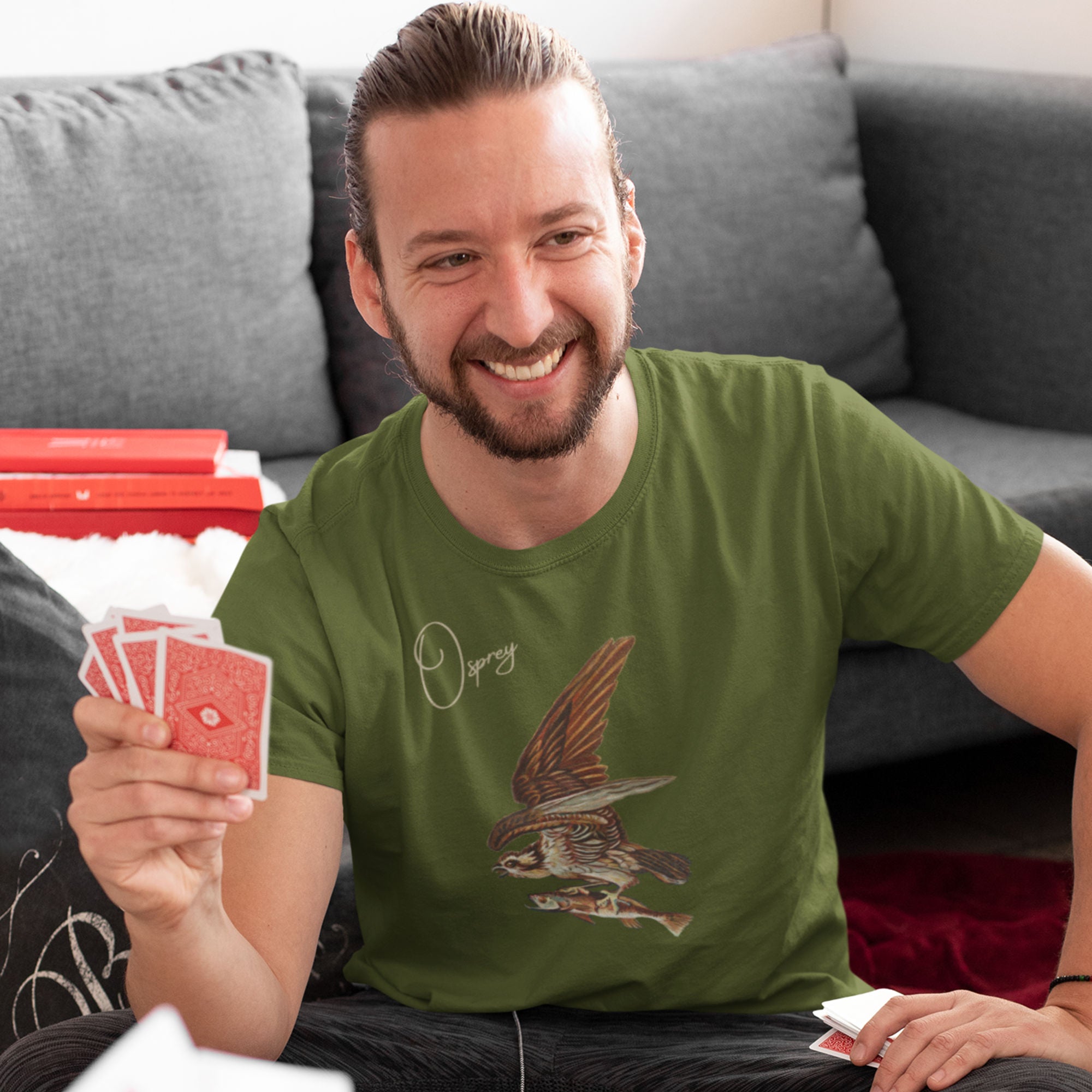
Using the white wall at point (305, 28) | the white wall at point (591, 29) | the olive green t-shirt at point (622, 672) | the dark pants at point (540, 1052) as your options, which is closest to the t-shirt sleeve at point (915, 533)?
the olive green t-shirt at point (622, 672)

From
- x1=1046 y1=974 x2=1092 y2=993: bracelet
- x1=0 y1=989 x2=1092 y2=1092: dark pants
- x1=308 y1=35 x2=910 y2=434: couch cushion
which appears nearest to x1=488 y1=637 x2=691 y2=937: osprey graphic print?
x1=0 y1=989 x2=1092 y2=1092: dark pants

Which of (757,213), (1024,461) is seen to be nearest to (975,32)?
(757,213)

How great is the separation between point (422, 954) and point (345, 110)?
1.63 m

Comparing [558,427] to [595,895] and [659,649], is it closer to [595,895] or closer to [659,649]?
[659,649]

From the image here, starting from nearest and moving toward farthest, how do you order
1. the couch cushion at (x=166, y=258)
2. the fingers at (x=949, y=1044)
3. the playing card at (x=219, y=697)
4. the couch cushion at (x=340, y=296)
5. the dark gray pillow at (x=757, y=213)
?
the playing card at (x=219, y=697)
the fingers at (x=949, y=1044)
the couch cushion at (x=166, y=258)
the couch cushion at (x=340, y=296)
the dark gray pillow at (x=757, y=213)

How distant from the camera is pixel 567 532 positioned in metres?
1.25

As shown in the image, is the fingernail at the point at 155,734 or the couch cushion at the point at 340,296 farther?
the couch cushion at the point at 340,296

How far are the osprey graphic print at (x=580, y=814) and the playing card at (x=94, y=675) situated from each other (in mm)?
447

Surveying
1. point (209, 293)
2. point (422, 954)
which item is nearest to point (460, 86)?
point (422, 954)

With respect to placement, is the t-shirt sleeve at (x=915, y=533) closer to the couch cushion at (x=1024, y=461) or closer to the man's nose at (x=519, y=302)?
the man's nose at (x=519, y=302)

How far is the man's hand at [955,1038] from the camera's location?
40.2 inches

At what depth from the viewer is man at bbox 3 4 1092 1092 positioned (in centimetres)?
117

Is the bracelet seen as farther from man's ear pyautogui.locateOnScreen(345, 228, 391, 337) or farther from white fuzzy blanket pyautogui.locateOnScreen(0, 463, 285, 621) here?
white fuzzy blanket pyautogui.locateOnScreen(0, 463, 285, 621)

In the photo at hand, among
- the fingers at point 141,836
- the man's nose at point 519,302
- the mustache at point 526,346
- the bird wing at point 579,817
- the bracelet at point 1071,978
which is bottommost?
the bracelet at point 1071,978
